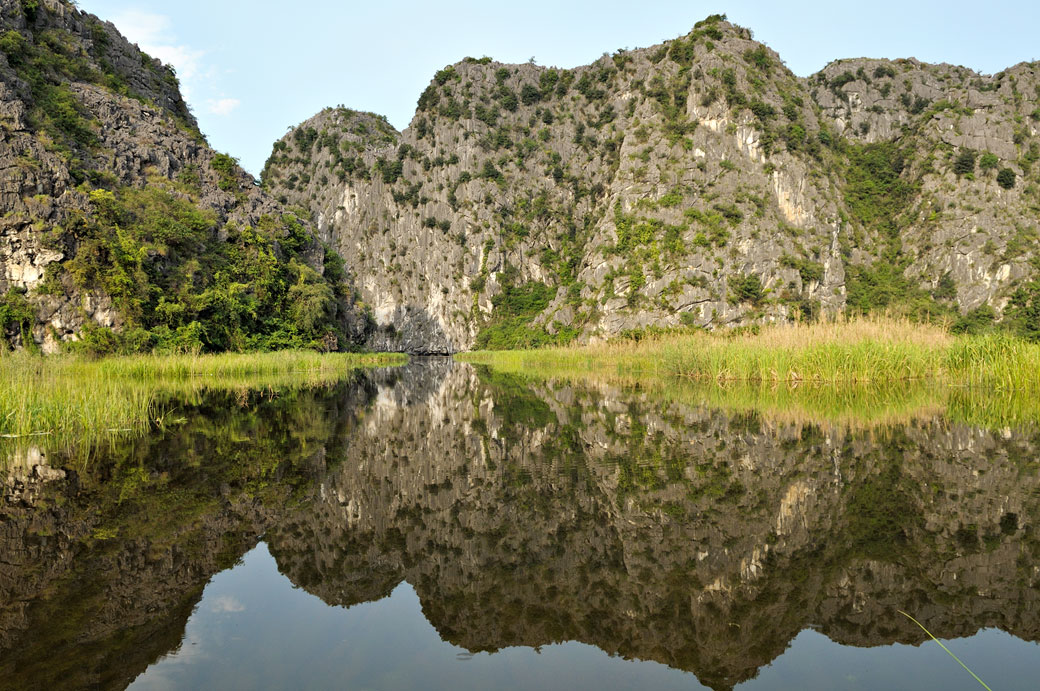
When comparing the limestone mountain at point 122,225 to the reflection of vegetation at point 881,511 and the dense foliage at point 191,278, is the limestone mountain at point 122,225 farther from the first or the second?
the reflection of vegetation at point 881,511

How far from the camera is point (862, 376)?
19438 millimetres

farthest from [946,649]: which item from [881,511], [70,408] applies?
[70,408]

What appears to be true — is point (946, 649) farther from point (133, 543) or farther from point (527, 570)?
point (133, 543)

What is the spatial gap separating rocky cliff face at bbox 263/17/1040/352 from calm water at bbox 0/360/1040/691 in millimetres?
63006

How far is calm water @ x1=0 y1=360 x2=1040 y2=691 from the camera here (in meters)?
3.21

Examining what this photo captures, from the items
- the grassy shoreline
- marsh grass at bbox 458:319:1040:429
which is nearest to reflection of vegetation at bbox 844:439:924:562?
marsh grass at bbox 458:319:1040:429

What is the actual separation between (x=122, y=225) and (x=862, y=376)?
4336 centimetres

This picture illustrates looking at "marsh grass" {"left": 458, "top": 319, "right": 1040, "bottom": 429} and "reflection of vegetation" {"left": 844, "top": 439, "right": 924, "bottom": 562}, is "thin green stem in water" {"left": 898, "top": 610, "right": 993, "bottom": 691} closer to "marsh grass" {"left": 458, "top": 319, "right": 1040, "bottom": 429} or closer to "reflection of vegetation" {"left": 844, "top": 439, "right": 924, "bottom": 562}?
"reflection of vegetation" {"left": 844, "top": 439, "right": 924, "bottom": 562}

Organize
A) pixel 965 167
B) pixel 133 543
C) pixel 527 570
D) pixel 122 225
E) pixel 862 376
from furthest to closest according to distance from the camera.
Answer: pixel 965 167, pixel 122 225, pixel 862 376, pixel 133 543, pixel 527 570

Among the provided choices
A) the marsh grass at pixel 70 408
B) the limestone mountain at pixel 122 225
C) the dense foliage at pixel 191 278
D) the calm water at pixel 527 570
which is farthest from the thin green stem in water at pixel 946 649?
the limestone mountain at pixel 122 225

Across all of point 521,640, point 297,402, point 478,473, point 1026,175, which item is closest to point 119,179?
point 297,402

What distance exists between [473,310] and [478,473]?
286ft

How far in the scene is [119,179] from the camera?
42.8 m

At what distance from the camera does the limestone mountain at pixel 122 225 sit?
33562 millimetres
